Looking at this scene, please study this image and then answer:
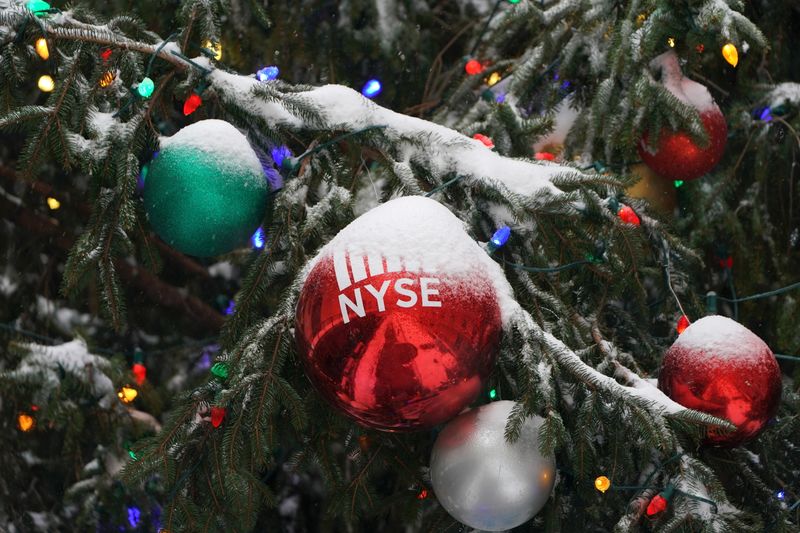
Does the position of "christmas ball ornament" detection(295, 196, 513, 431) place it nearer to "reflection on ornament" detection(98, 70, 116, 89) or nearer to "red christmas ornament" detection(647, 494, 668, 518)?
"red christmas ornament" detection(647, 494, 668, 518)

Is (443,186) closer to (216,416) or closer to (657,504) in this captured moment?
(216,416)

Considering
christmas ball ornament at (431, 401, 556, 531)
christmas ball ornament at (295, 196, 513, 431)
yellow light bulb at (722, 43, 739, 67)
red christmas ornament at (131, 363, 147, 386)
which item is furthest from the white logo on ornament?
red christmas ornament at (131, 363, 147, 386)

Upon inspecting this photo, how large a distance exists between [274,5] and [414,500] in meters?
2.50

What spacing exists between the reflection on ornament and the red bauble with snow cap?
1533 mm

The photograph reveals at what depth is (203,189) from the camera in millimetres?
2139

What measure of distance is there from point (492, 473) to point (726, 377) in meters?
0.62

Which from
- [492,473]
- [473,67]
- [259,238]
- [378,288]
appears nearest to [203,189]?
[259,238]

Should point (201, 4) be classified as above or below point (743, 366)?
above

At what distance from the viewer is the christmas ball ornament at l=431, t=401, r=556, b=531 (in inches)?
77.9

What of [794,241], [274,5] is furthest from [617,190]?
[274,5]

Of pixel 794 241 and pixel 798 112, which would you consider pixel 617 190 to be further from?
pixel 794 241

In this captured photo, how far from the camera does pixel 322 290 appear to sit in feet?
6.03

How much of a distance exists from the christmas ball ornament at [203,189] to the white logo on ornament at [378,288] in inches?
18.0

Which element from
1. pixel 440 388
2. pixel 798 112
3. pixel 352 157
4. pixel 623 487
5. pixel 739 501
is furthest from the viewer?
pixel 798 112
